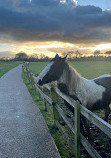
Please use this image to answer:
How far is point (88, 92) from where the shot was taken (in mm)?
4086

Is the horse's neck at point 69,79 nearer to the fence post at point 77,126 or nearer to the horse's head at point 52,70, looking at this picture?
the horse's head at point 52,70

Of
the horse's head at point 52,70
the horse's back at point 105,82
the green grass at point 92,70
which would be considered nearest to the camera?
the horse's head at point 52,70

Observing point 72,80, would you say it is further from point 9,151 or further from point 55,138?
point 9,151

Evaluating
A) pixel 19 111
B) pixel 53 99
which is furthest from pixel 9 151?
pixel 19 111

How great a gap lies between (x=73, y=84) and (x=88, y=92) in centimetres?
55

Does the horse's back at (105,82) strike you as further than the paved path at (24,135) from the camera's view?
Yes

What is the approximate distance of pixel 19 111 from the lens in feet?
21.6

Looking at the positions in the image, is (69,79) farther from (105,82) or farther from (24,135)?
(24,135)

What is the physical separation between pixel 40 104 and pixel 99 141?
166 inches

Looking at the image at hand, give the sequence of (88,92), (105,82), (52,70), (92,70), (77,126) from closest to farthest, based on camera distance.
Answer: (77,126)
(52,70)
(88,92)
(105,82)
(92,70)

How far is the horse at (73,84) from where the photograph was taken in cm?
372

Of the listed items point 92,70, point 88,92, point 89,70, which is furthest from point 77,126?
point 92,70

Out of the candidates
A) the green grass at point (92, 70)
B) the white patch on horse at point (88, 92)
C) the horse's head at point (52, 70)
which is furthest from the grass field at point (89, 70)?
the white patch on horse at point (88, 92)

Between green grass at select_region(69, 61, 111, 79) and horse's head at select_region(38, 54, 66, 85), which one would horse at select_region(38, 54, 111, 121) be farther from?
green grass at select_region(69, 61, 111, 79)
